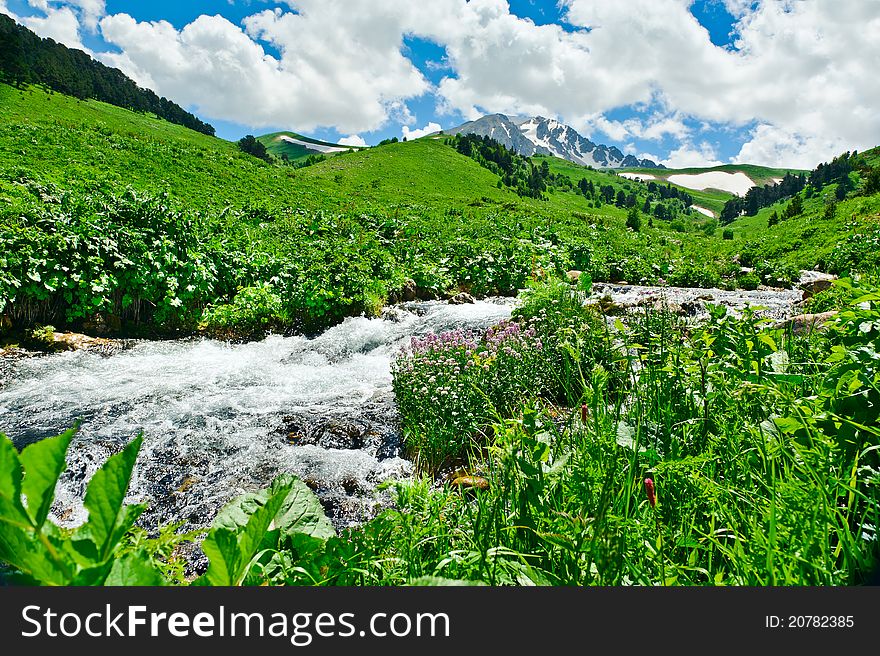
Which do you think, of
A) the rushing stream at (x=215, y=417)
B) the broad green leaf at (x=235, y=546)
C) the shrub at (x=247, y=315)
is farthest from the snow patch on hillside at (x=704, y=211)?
the broad green leaf at (x=235, y=546)

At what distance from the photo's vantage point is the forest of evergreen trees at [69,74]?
71.4 metres

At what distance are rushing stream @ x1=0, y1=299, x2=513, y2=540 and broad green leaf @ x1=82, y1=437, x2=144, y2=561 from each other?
4.03 metres

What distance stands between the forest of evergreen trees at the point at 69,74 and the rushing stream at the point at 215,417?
8536cm

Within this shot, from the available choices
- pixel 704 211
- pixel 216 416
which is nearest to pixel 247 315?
pixel 216 416

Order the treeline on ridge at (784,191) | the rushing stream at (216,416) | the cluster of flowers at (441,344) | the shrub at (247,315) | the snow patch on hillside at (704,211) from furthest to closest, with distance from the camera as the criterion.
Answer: the snow patch on hillside at (704,211) → the treeline on ridge at (784,191) → the shrub at (247,315) → the cluster of flowers at (441,344) → the rushing stream at (216,416)

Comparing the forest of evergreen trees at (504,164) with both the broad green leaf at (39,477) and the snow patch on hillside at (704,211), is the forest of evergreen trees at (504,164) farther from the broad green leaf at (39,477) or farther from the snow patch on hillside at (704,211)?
the broad green leaf at (39,477)

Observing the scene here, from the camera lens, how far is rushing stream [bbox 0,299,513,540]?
16.3 feet

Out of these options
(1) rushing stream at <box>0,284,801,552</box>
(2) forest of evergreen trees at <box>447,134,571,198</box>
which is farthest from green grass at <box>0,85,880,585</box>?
(2) forest of evergreen trees at <box>447,134,571,198</box>

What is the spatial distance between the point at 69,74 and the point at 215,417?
419 ft

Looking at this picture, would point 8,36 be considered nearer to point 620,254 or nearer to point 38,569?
point 620,254

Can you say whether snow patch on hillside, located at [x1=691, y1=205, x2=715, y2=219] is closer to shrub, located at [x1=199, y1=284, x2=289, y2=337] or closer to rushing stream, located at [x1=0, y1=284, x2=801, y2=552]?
rushing stream, located at [x1=0, y1=284, x2=801, y2=552]

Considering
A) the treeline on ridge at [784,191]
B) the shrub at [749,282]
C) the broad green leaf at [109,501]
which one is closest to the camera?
the broad green leaf at [109,501]

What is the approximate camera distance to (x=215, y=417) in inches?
259

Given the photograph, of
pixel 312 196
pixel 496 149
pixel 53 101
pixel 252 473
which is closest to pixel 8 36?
pixel 53 101
